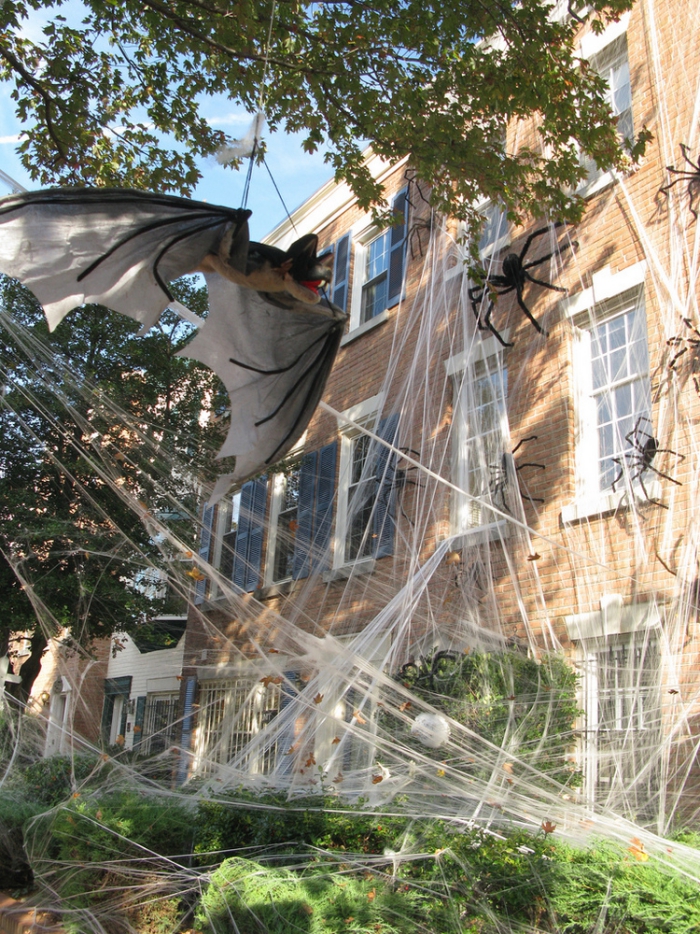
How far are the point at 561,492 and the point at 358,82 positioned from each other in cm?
437

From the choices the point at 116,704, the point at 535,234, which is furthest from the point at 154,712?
the point at 535,234

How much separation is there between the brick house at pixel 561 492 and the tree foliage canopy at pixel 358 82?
2.73ft

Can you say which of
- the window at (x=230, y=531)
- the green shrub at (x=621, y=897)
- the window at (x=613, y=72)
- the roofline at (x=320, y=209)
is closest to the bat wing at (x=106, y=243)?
the green shrub at (x=621, y=897)

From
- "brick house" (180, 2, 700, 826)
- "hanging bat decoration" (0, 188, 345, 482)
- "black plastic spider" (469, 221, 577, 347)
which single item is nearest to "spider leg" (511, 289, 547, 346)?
"black plastic spider" (469, 221, 577, 347)

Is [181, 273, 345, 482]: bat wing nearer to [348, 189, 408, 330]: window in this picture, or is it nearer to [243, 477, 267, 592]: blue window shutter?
[348, 189, 408, 330]: window

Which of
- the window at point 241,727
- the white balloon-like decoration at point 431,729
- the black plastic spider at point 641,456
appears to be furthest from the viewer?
the window at point 241,727

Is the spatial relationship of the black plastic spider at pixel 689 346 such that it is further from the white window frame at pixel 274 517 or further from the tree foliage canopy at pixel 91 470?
the white window frame at pixel 274 517

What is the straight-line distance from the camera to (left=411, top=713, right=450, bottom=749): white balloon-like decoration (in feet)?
20.9

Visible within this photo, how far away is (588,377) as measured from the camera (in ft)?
27.4

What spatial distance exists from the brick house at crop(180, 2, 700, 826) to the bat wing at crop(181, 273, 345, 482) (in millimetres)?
1752

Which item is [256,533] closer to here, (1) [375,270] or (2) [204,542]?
(2) [204,542]

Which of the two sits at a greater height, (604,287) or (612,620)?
Result: (604,287)

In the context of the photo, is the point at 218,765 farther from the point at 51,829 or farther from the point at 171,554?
the point at 171,554

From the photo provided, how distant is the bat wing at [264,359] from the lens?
4.91 metres
